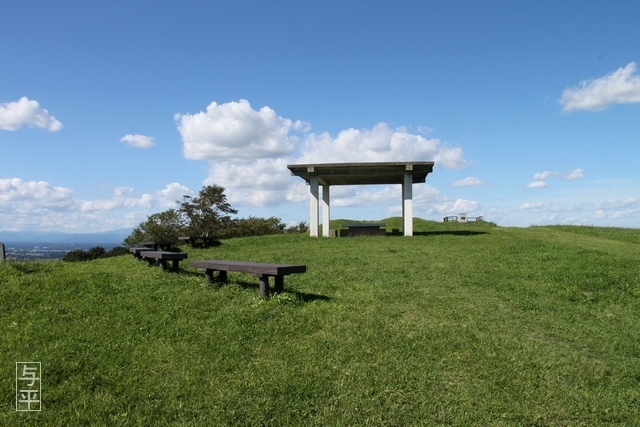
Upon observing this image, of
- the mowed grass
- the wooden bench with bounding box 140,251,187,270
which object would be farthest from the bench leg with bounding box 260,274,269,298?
the wooden bench with bounding box 140,251,187,270

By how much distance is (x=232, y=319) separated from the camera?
19.5 feet

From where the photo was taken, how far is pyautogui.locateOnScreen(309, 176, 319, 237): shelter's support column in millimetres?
20750

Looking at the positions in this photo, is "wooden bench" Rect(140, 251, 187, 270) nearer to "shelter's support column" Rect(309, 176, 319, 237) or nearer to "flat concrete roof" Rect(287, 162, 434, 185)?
"flat concrete roof" Rect(287, 162, 434, 185)

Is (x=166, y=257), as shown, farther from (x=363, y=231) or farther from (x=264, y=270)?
(x=363, y=231)

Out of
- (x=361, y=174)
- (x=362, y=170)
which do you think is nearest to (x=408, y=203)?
(x=361, y=174)

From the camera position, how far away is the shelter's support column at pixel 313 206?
20.8 metres

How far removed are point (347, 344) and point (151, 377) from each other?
2241 millimetres

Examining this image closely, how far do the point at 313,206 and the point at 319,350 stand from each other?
15832mm

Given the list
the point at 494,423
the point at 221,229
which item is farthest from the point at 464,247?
the point at 221,229

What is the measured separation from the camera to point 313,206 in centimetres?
2078

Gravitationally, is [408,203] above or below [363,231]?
above

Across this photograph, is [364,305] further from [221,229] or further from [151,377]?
[221,229]

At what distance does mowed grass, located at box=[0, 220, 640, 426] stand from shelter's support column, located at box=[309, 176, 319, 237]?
37.6 feet

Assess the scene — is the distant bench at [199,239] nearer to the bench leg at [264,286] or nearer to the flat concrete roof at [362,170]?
the flat concrete roof at [362,170]
